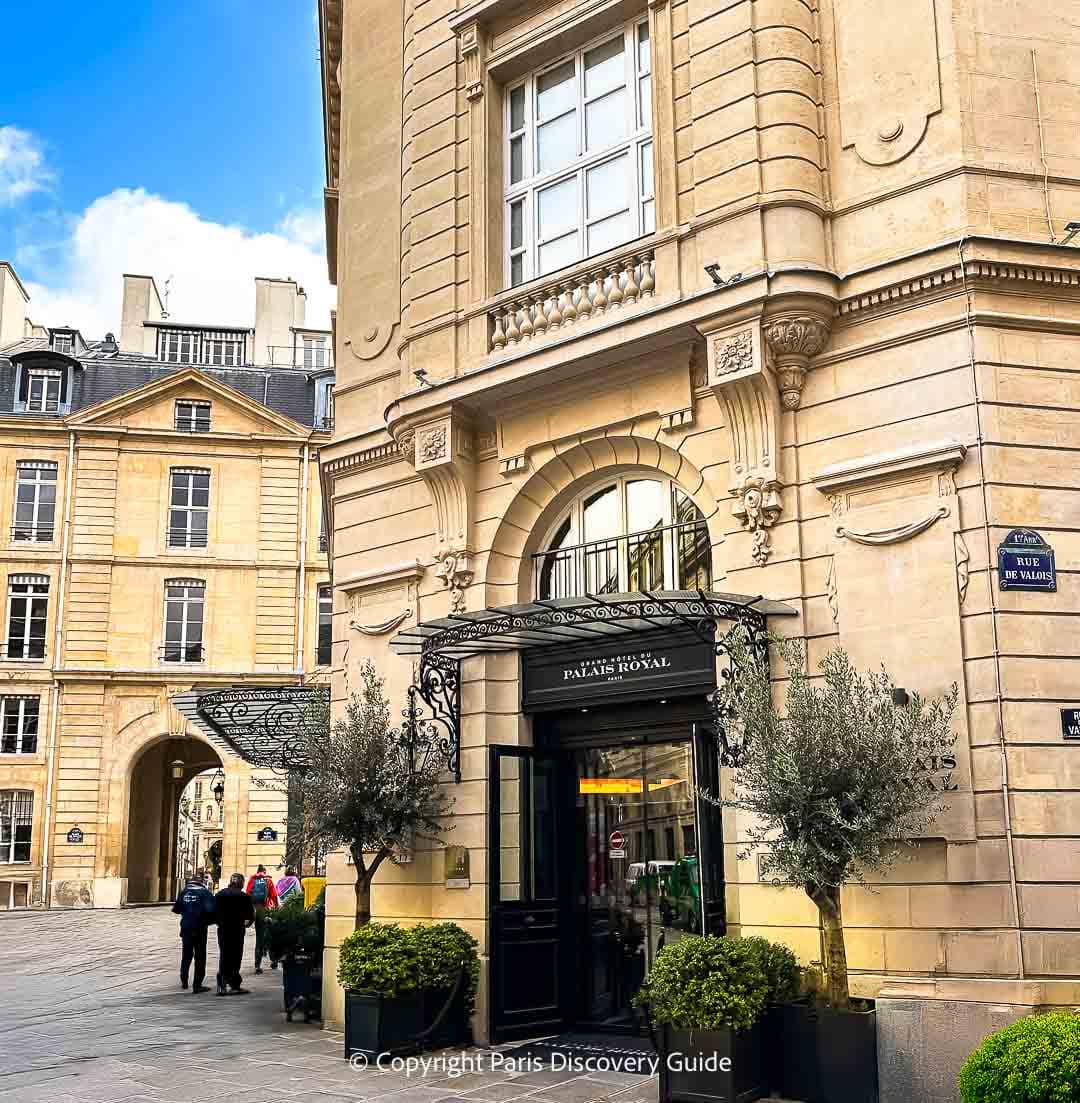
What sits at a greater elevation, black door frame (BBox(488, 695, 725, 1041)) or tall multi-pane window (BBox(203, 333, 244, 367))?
tall multi-pane window (BBox(203, 333, 244, 367))

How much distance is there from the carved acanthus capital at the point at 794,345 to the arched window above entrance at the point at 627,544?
1.63 metres

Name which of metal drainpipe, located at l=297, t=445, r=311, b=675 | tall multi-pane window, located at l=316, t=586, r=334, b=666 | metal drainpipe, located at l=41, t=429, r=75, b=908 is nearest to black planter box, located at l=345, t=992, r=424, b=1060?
metal drainpipe, located at l=297, t=445, r=311, b=675

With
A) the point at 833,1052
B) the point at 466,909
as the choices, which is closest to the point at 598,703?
the point at 466,909

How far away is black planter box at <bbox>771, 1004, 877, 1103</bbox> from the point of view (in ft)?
31.6

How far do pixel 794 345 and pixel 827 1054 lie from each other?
5887 mm

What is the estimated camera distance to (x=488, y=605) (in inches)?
549

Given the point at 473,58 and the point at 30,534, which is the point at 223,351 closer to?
the point at 30,534

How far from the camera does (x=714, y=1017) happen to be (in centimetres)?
979

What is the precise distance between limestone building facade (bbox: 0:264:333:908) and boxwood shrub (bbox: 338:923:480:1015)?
29.8 m

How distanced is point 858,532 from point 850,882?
290 centimetres

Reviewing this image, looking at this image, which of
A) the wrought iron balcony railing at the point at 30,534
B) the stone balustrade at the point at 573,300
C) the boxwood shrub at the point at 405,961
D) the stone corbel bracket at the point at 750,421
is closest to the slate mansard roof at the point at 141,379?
the wrought iron balcony railing at the point at 30,534

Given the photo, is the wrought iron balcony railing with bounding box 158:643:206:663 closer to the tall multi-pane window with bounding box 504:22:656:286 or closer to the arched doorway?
the arched doorway

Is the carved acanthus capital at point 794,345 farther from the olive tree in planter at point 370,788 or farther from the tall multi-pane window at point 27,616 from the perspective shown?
the tall multi-pane window at point 27,616

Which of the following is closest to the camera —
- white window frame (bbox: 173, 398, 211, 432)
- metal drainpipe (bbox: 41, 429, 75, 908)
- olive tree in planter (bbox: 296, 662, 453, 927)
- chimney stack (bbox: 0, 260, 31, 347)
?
olive tree in planter (bbox: 296, 662, 453, 927)
